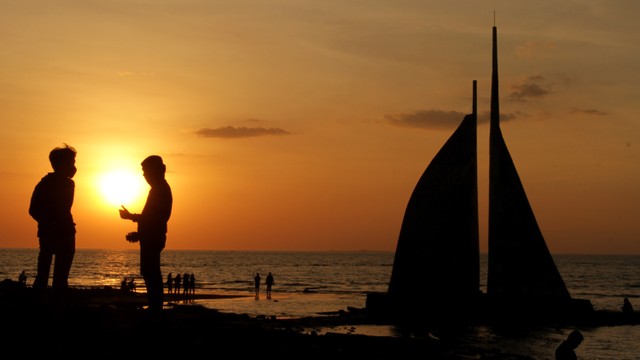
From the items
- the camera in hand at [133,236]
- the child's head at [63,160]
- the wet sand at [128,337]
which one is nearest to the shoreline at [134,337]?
the wet sand at [128,337]

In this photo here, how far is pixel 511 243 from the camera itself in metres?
38.6

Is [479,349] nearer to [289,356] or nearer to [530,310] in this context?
[530,310]

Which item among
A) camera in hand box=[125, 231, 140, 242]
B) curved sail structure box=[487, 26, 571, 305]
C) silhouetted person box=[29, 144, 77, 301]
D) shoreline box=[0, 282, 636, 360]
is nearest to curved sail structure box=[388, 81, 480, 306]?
curved sail structure box=[487, 26, 571, 305]

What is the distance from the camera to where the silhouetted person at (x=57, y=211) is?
1162 cm

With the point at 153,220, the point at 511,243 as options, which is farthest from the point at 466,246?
the point at 153,220

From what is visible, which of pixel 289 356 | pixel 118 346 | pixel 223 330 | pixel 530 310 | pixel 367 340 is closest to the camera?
pixel 118 346

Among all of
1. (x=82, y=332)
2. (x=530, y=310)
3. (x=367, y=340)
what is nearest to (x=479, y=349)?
(x=367, y=340)

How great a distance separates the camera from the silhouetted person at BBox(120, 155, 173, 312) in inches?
463

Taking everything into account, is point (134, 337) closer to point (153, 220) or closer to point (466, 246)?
point (153, 220)

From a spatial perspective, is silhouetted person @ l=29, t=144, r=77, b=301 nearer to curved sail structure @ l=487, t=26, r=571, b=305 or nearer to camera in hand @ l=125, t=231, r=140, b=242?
camera in hand @ l=125, t=231, r=140, b=242

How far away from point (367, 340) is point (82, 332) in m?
8.78

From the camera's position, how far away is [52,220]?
1163cm

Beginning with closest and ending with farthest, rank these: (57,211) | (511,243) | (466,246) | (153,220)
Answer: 1. (57,211)
2. (153,220)
3. (511,243)
4. (466,246)

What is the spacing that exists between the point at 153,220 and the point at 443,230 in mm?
28574
